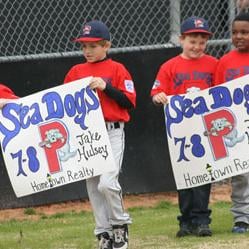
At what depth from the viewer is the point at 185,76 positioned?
783 centimetres

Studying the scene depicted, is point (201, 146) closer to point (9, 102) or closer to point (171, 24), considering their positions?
point (9, 102)

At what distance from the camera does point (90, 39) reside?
24.5ft

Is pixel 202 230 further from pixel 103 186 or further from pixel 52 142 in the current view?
pixel 52 142

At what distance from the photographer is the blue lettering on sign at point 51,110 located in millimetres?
7383

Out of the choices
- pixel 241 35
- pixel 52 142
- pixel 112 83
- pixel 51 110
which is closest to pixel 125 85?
pixel 112 83

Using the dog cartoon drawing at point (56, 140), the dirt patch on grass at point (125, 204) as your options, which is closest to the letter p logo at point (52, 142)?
the dog cartoon drawing at point (56, 140)

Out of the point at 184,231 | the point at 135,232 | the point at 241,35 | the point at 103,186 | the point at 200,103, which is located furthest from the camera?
the point at 135,232

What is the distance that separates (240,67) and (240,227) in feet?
4.03

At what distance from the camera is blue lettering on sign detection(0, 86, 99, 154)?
24.2 ft

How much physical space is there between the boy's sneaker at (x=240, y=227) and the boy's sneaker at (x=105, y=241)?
1123 millimetres

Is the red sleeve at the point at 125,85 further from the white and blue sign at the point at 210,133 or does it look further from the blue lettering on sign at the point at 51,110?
the white and blue sign at the point at 210,133

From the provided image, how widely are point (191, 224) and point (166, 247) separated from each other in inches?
18.3

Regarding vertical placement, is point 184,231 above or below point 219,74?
below

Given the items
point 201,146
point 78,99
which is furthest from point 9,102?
point 201,146
